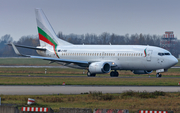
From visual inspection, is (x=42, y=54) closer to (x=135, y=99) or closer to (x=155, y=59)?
(x=155, y=59)

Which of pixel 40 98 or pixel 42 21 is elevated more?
pixel 42 21

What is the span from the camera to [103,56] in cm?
4784

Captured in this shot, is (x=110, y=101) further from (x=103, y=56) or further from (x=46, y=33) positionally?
(x=46, y=33)

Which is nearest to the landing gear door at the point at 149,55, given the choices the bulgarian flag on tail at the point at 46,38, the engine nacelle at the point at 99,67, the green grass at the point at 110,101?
the engine nacelle at the point at 99,67

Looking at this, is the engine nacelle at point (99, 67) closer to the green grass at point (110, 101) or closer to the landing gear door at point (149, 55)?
the landing gear door at point (149, 55)

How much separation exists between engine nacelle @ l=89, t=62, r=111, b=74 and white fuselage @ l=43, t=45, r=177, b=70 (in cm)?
104

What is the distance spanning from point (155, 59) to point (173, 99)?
23.7 metres

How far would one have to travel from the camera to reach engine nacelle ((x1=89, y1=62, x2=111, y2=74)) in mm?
45219

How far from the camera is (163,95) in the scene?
23031mm

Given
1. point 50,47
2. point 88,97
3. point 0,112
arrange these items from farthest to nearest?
point 50,47 → point 88,97 → point 0,112

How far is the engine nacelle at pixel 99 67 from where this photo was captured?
1780 inches

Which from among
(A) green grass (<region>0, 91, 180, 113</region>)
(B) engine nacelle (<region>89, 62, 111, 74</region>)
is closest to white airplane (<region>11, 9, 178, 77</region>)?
(B) engine nacelle (<region>89, 62, 111, 74</region>)

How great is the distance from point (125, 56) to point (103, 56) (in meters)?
3.41

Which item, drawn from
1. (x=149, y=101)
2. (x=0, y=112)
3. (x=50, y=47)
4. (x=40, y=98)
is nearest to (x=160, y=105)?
(x=149, y=101)
